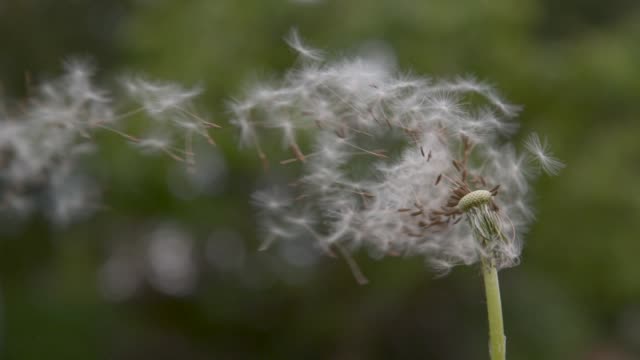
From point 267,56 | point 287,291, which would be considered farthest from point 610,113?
point 287,291

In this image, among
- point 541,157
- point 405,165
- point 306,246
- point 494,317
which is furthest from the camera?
point 306,246

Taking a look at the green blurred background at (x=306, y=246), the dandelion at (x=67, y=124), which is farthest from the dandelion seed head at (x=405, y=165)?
the green blurred background at (x=306, y=246)

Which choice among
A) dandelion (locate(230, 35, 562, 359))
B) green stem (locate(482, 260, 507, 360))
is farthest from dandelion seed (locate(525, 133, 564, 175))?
green stem (locate(482, 260, 507, 360))

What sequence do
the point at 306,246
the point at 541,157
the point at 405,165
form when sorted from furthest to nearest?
the point at 306,246 → the point at 541,157 → the point at 405,165

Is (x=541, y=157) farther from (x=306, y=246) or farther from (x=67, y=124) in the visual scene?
(x=306, y=246)

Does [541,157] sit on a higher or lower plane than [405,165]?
higher

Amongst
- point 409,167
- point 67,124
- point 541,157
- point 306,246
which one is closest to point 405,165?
point 409,167

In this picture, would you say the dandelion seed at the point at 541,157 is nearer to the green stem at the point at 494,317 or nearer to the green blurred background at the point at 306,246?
the green stem at the point at 494,317

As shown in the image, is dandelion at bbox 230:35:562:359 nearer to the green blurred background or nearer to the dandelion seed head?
the dandelion seed head
